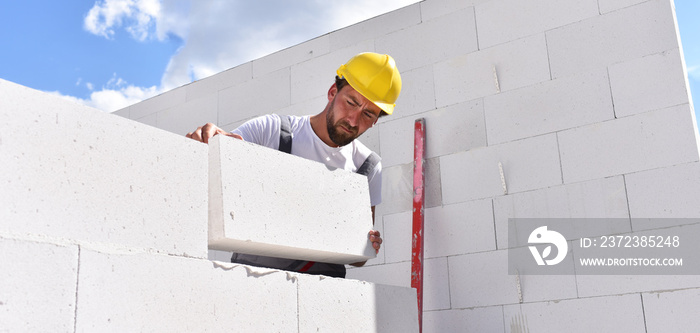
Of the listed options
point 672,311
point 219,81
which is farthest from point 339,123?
point 219,81

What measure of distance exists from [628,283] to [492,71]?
1.42 metres

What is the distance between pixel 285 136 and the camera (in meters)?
2.79

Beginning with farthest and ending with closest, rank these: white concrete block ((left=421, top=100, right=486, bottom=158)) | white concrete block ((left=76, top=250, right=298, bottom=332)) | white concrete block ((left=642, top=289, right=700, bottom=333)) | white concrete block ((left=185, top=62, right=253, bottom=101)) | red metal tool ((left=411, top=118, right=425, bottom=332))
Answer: white concrete block ((left=185, top=62, right=253, bottom=101)) → white concrete block ((left=421, top=100, right=486, bottom=158)) → red metal tool ((left=411, top=118, right=425, bottom=332)) → white concrete block ((left=642, top=289, right=700, bottom=333)) → white concrete block ((left=76, top=250, right=298, bottom=332))

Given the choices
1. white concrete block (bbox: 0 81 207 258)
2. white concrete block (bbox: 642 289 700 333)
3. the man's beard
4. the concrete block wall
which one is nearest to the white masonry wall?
white concrete block (bbox: 642 289 700 333)

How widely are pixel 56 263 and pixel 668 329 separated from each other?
2.79 meters

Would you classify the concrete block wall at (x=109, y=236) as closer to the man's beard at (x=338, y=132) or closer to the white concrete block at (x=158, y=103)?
the man's beard at (x=338, y=132)

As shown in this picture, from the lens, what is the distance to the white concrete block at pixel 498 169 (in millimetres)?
3676

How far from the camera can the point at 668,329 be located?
317 cm

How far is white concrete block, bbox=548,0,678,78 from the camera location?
3498 mm

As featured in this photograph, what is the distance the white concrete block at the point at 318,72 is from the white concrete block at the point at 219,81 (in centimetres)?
46

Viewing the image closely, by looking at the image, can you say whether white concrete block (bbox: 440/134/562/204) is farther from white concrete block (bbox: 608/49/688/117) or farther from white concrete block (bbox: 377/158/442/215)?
white concrete block (bbox: 608/49/688/117)

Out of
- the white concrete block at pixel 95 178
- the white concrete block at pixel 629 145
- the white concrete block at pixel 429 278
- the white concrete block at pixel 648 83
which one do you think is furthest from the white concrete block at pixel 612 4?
the white concrete block at pixel 95 178

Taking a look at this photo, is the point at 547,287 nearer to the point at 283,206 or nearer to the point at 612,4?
the point at 612,4

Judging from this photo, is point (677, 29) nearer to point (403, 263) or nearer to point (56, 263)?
point (403, 263)
